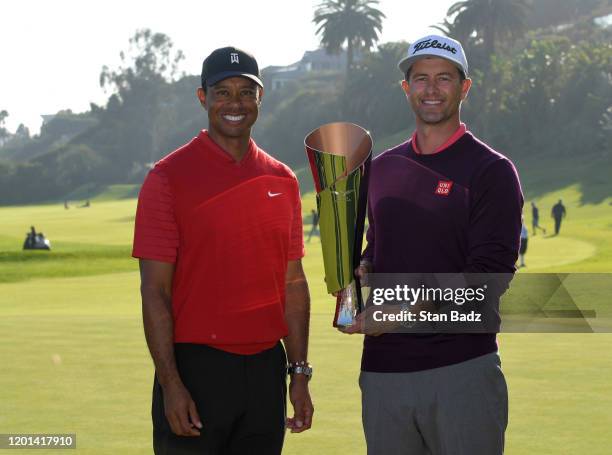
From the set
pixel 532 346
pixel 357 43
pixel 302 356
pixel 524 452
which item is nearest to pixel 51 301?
pixel 532 346

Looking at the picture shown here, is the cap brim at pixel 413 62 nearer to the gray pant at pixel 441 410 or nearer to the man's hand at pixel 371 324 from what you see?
the man's hand at pixel 371 324

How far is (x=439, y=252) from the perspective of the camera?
166 inches

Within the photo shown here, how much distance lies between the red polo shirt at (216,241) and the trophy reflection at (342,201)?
0.35 meters

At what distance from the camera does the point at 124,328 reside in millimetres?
13781

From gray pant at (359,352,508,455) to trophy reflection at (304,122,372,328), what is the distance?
0.36 m

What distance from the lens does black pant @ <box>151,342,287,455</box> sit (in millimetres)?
4438

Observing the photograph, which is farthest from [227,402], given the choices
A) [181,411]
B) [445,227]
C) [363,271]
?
[445,227]

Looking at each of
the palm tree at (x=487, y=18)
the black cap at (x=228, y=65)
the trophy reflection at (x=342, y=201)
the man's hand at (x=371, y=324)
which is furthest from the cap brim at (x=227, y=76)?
the palm tree at (x=487, y=18)

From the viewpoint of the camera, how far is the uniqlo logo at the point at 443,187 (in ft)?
13.9

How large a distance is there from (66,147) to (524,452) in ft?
421

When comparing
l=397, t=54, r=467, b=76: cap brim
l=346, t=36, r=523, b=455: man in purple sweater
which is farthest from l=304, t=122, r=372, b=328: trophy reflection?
l=397, t=54, r=467, b=76: cap brim

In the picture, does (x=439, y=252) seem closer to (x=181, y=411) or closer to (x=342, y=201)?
(x=342, y=201)

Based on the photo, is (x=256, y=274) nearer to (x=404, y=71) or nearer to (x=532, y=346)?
(x=404, y=71)

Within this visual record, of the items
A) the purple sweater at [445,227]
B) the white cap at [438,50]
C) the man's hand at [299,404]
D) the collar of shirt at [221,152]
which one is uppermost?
the white cap at [438,50]
